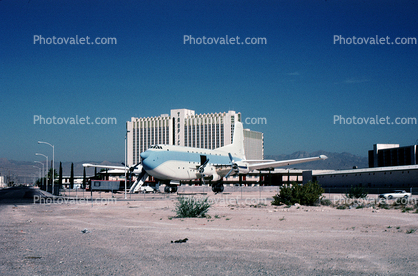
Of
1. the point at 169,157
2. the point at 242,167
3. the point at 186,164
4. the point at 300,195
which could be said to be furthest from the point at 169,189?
the point at 300,195

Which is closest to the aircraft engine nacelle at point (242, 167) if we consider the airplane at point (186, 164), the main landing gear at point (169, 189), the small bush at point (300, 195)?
the airplane at point (186, 164)

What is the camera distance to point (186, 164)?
62.6m

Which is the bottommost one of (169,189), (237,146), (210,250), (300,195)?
(169,189)

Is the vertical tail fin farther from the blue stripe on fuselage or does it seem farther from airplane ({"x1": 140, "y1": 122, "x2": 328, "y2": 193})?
the blue stripe on fuselage

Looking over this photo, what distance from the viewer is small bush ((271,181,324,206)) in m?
34.8

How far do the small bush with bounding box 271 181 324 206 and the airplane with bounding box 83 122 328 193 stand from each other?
21294 mm

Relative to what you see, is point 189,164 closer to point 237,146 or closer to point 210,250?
point 237,146

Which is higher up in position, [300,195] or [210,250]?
[210,250]

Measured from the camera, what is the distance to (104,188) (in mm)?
91500

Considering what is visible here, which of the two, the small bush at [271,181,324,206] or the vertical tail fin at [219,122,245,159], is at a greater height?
the vertical tail fin at [219,122,245,159]

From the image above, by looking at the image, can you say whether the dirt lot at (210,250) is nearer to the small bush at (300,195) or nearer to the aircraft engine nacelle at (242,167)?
the small bush at (300,195)

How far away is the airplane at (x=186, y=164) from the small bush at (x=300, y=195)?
2129 cm

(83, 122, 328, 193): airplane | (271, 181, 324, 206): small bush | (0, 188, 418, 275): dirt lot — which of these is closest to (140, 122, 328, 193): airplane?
(83, 122, 328, 193): airplane

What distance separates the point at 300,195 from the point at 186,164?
29949mm
